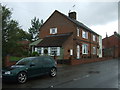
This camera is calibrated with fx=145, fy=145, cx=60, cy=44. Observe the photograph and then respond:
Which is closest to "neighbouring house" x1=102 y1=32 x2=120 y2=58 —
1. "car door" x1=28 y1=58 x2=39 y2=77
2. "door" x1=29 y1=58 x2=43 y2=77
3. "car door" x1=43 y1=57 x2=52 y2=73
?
"car door" x1=43 y1=57 x2=52 y2=73

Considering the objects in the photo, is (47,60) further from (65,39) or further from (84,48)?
(84,48)

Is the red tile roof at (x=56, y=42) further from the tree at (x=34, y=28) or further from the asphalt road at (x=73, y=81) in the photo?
the tree at (x=34, y=28)

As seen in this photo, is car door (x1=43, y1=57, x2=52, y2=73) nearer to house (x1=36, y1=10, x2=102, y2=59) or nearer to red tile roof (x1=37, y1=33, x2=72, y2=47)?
house (x1=36, y1=10, x2=102, y2=59)

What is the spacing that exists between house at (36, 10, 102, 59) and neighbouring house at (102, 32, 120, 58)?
11.9m

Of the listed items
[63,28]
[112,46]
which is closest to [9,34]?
[63,28]

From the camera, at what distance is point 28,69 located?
921 centimetres

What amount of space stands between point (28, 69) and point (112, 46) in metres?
40.1

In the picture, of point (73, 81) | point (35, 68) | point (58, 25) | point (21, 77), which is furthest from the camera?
point (58, 25)

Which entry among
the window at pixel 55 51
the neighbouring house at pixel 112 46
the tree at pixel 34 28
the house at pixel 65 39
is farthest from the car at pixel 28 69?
the tree at pixel 34 28

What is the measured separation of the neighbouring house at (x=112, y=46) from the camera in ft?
142

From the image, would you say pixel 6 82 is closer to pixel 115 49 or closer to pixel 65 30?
pixel 65 30

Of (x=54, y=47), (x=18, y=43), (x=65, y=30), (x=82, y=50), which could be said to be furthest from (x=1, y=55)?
(x=82, y=50)

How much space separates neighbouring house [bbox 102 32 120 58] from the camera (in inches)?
1703

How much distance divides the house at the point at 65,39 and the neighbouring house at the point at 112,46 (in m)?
11.9
